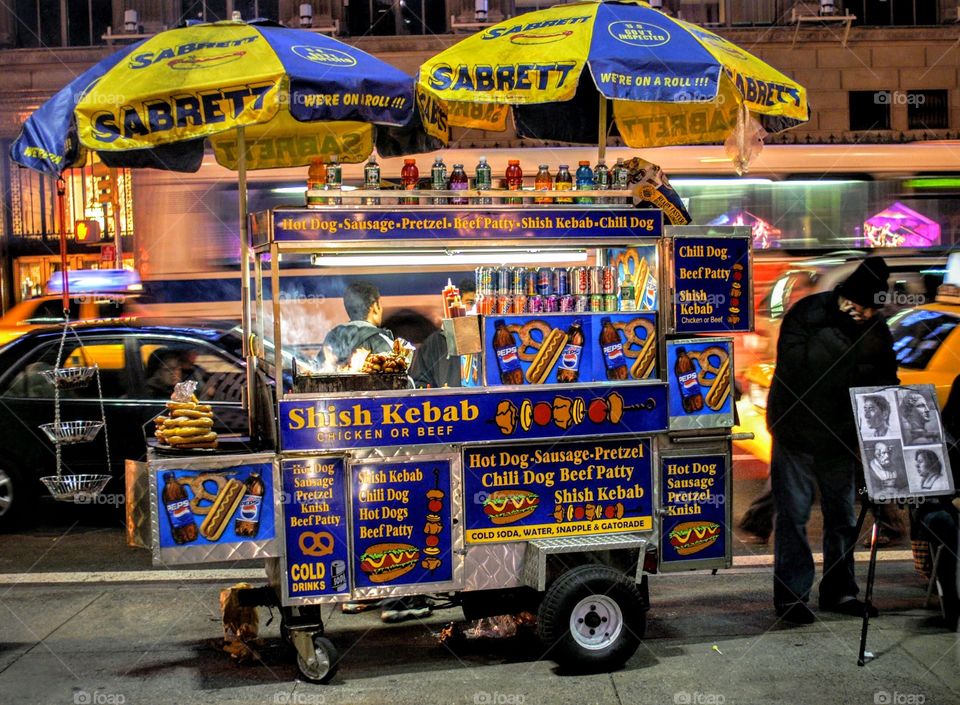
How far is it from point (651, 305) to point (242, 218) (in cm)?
242

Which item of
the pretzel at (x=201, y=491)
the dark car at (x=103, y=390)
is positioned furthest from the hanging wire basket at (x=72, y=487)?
the dark car at (x=103, y=390)

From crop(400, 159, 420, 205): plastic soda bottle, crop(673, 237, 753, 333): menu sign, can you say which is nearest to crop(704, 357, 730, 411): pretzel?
crop(673, 237, 753, 333): menu sign

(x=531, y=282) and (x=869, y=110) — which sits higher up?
(x=869, y=110)

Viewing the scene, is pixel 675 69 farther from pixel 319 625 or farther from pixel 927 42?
pixel 927 42

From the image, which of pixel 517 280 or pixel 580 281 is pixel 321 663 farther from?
pixel 580 281

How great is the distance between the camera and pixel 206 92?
18.1ft

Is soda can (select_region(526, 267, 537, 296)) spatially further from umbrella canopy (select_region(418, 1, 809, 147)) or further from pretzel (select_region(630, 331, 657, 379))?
umbrella canopy (select_region(418, 1, 809, 147))

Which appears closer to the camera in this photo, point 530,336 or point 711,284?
point 530,336

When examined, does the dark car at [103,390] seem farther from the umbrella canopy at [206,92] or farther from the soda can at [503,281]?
the soda can at [503,281]

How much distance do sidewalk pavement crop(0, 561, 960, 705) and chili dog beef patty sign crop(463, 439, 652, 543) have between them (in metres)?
0.67

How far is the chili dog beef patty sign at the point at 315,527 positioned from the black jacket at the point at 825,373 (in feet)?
8.39

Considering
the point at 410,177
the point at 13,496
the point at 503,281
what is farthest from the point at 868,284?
the point at 13,496

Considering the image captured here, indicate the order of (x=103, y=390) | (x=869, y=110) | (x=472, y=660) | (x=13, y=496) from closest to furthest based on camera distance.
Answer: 1. (x=472, y=660)
2. (x=13, y=496)
3. (x=103, y=390)
4. (x=869, y=110)

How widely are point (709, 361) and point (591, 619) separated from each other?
1.53 m
